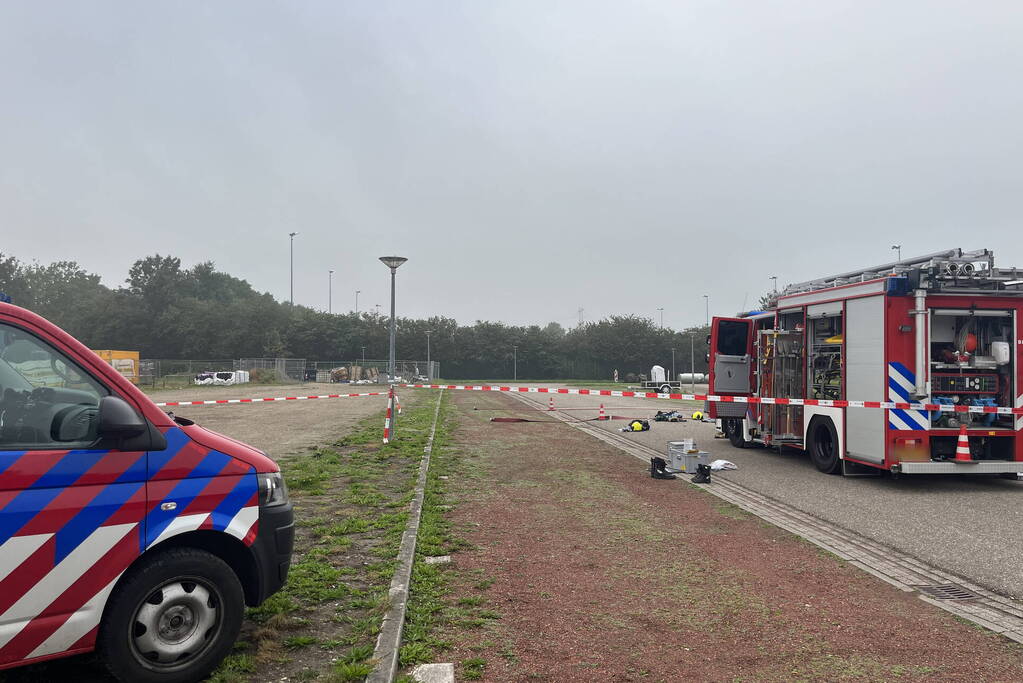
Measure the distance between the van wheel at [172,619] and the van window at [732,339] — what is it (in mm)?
12490

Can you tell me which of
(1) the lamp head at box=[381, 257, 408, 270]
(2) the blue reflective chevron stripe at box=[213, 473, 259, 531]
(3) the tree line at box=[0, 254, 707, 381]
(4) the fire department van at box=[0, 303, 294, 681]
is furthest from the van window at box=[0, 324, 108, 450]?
(3) the tree line at box=[0, 254, 707, 381]

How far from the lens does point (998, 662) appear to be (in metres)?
4.05

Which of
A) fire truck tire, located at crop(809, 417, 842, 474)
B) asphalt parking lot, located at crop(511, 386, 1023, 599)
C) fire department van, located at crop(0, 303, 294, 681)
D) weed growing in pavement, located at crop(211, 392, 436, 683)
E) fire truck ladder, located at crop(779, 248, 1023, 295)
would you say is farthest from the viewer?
fire truck tire, located at crop(809, 417, 842, 474)

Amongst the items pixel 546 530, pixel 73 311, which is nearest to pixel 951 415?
pixel 546 530

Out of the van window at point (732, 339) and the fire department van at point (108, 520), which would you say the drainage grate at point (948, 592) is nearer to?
the fire department van at point (108, 520)

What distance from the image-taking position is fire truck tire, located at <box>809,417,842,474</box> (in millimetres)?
11078

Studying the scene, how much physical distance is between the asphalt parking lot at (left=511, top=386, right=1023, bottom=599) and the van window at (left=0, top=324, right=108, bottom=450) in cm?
642

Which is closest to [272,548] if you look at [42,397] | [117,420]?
[117,420]

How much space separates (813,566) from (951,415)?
18.5 feet

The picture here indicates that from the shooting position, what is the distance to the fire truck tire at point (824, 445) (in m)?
11.1

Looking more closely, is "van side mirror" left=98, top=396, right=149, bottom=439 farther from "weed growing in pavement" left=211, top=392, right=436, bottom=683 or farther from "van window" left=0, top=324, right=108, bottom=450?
"weed growing in pavement" left=211, top=392, right=436, bottom=683

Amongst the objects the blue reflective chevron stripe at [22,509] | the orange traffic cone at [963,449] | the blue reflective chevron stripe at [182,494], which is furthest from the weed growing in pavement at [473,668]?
the orange traffic cone at [963,449]

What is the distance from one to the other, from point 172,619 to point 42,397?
1.31 metres

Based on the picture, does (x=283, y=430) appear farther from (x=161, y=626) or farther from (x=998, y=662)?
(x=998, y=662)
